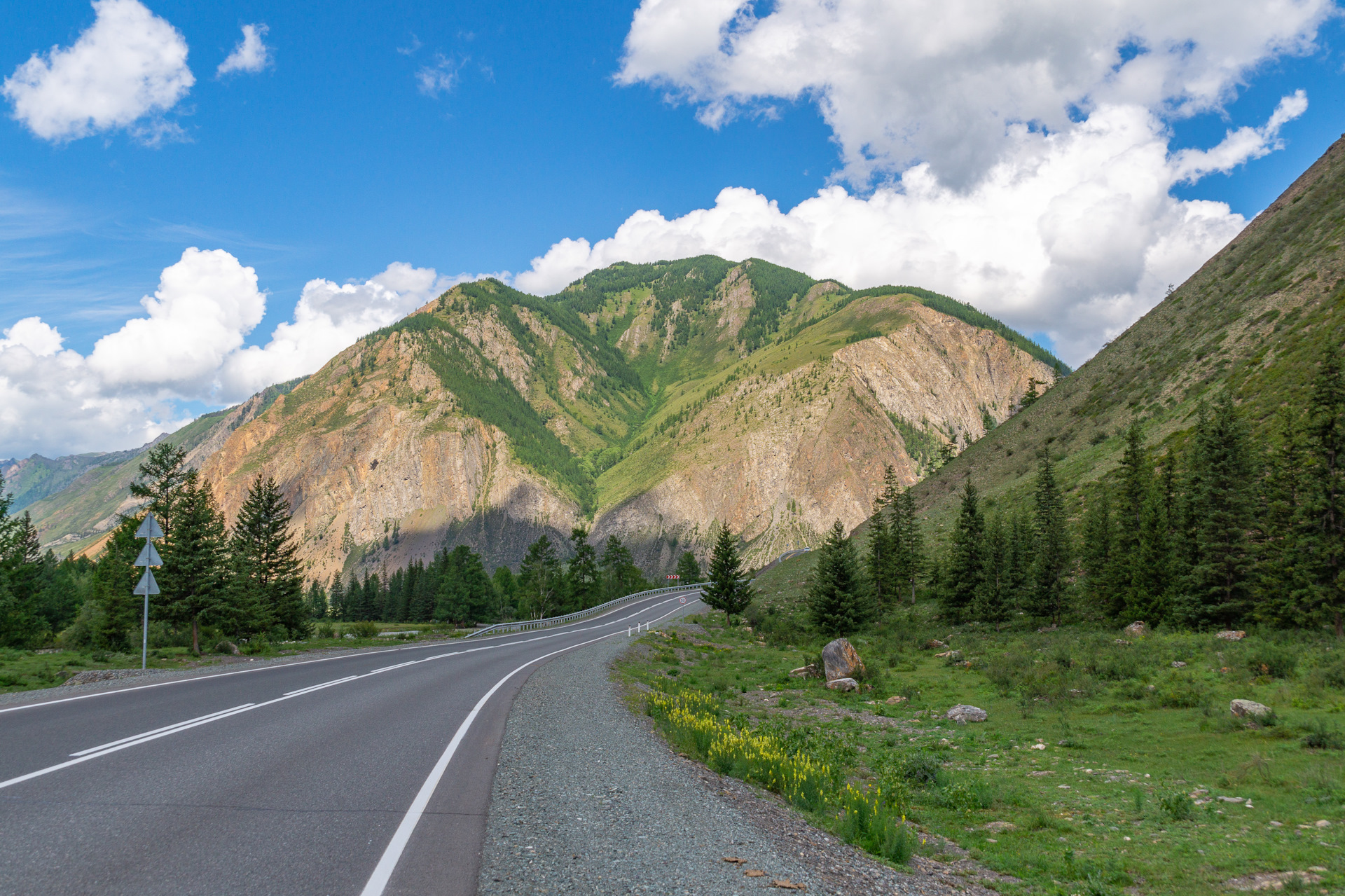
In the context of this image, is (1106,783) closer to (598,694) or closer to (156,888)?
(598,694)

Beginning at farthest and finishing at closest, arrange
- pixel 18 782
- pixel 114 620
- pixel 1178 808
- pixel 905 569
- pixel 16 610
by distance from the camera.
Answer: pixel 905 569 → pixel 16 610 → pixel 114 620 → pixel 1178 808 → pixel 18 782

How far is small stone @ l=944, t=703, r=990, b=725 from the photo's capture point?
61.7 feet

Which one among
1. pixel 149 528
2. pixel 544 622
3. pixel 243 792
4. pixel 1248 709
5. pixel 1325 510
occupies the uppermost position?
pixel 149 528

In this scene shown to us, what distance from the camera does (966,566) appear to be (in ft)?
134

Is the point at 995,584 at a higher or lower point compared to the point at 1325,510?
lower

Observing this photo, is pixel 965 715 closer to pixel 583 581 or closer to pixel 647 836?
pixel 647 836

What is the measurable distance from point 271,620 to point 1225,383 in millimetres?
67020

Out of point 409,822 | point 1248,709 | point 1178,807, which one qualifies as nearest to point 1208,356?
point 1248,709

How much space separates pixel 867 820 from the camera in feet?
25.3

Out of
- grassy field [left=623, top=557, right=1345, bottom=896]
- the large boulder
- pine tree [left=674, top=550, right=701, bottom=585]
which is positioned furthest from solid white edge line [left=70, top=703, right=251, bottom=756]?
pine tree [left=674, top=550, right=701, bottom=585]

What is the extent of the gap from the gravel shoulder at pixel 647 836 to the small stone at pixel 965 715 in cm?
1162

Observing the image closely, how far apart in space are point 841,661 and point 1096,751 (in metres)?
10.7

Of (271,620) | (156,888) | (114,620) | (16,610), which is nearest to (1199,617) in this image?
(156,888)

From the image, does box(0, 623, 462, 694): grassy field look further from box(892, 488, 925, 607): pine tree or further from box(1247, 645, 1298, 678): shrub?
box(892, 488, 925, 607): pine tree
